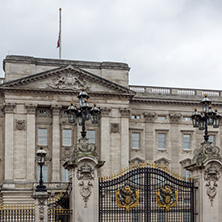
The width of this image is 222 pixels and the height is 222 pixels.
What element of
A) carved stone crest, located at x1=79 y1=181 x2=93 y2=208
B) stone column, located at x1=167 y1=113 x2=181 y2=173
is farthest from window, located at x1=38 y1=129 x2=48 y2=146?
carved stone crest, located at x1=79 y1=181 x2=93 y2=208

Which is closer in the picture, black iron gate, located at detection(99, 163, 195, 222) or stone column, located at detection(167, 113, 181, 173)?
black iron gate, located at detection(99, 163, 195, 222)

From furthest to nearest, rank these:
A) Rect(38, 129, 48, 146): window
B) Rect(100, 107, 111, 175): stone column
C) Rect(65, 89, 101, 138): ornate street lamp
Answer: Rect(38, 129, 48, 146): window → Rect(100, 107, 111, 175): stone column → Rect(65, 89, 101, 138): ornate street lamp

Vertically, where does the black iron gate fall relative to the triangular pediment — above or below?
below

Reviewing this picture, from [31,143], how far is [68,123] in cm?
523

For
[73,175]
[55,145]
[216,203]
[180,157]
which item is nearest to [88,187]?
[73,175]

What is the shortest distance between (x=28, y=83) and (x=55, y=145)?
7.43 meters

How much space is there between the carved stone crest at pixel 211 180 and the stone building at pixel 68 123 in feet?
104

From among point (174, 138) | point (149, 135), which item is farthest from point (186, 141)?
point (149, 135)

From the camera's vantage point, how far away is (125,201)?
107 feet

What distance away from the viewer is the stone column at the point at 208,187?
109ft

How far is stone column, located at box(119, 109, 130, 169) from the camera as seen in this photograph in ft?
220

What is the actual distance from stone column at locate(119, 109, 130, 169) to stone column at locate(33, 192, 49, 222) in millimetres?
35070

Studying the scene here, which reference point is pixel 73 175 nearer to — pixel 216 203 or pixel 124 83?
pixel 216 203

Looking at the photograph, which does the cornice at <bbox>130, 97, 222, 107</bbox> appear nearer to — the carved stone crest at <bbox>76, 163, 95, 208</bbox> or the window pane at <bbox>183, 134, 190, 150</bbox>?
the window pane at <bbox>183, 134, 190, 150</bbox>
